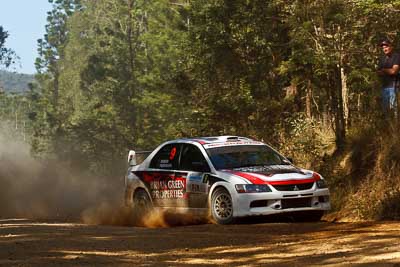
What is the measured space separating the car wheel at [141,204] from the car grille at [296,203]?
9.89ft

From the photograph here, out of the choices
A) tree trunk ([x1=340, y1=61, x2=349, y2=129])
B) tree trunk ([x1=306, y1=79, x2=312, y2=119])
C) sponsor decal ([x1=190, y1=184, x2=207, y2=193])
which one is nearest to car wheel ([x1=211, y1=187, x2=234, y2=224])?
sponsor decal ([x1=190, y1=184, x2=207, y2=193])

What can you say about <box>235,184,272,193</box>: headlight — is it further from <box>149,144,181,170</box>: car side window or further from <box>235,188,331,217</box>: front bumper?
<box>149,144,181,170</box>: car side window

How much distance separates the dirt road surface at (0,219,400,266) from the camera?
31.4ft

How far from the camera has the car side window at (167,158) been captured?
15.6m

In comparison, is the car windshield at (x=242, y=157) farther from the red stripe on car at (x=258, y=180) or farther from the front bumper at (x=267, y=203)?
the front bumper at (x=267, y=203)

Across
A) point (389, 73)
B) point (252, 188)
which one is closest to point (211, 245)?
point (252, 188)

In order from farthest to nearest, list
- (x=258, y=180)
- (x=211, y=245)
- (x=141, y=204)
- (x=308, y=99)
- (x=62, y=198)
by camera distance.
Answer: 1. (x=62, y=198)
2. (x=308, y=99)
3. (x=141, y=204)
4. (x=258, y=180)
5. (x=211, y=245)

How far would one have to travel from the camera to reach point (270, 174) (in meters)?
14.0

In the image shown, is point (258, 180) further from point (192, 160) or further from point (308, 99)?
point (308, 99)

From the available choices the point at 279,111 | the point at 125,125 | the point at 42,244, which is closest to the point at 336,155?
the point at 279,111

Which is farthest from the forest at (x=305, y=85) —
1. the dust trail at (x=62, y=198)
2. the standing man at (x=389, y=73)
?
the dust trail at (x=62, y=198)

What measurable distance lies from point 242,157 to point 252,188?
1.35 m

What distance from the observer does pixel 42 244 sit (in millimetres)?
11375

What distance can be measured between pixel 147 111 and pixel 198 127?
39.9 m
